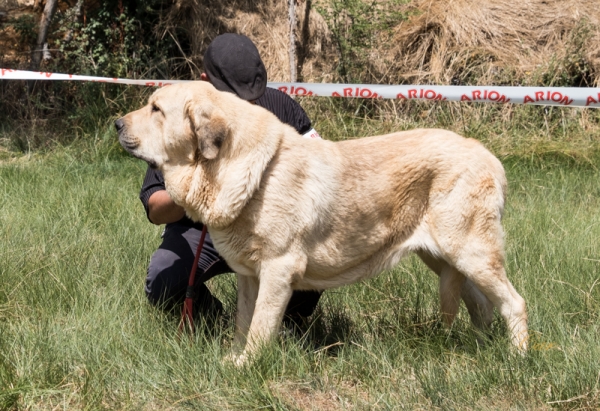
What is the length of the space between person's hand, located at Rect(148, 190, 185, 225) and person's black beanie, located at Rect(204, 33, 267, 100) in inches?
27.6

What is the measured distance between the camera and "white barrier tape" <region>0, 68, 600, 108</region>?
25.0 ft

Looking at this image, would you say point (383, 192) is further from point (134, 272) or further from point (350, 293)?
point (134, 272)

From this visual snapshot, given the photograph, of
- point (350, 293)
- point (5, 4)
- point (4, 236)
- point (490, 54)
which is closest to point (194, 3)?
point (5, 4)

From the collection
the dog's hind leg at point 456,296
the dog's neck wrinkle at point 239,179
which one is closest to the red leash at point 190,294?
the dog's neck wrinkle at point 239,179

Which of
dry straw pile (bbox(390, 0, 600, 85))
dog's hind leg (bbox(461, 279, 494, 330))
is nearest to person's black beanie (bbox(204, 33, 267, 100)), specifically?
dog's hind leg (bbox(461, 279, 494, 330))

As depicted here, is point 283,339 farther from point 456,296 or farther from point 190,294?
point 456,296

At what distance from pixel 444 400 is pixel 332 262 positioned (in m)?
1.00

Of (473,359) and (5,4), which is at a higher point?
(5,4)

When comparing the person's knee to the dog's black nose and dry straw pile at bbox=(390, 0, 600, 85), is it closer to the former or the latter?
the dog's black nose

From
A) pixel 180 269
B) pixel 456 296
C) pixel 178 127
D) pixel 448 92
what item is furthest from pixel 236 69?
pixel 448 92

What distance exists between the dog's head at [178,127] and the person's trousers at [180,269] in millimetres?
708

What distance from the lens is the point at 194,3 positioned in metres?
10.7

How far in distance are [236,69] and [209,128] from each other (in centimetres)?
68

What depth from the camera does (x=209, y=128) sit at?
3.54m
